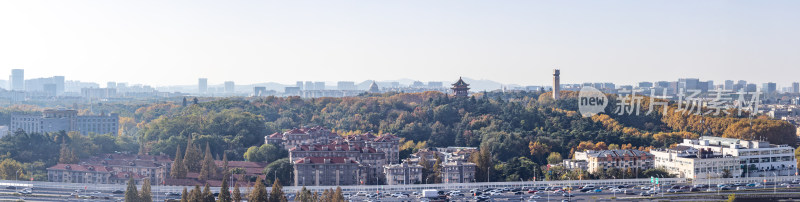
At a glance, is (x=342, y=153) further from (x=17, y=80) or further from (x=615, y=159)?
(x=17, y=80)

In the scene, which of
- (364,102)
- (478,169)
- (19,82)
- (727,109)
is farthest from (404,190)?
(19,82)

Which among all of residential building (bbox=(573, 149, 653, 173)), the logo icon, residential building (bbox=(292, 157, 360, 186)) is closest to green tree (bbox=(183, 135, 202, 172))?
residential building (bbox=(292, 157, 360, 186))

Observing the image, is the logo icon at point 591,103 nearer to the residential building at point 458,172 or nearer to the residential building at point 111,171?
the residential building at point 458,172

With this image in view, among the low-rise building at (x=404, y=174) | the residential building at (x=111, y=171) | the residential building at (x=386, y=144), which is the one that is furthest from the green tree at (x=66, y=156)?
the low-rise building at (x=404, y=174)

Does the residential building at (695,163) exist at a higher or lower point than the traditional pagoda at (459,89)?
lower

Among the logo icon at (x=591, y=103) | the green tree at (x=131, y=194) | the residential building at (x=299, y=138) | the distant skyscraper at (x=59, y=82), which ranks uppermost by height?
the distant skyscraper at (x=59, y=82)

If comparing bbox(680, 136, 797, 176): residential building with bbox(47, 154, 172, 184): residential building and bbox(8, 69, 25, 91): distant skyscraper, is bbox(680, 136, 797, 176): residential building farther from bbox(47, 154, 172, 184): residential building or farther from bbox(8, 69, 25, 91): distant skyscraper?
bbox(8, 69, 25, 91): distant skyscraper

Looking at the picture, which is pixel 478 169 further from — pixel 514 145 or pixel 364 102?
pixel 364 102
